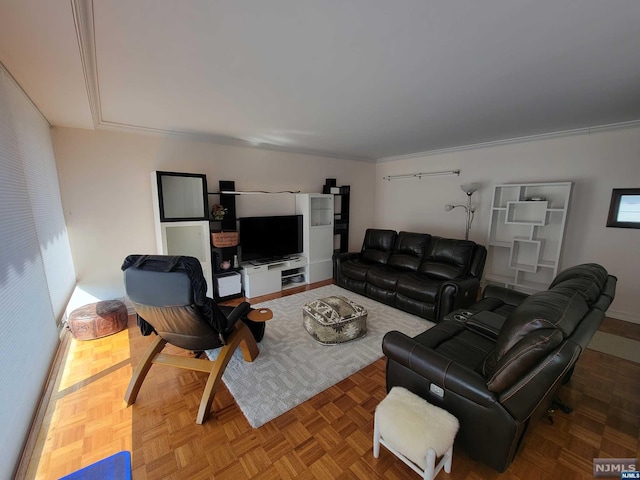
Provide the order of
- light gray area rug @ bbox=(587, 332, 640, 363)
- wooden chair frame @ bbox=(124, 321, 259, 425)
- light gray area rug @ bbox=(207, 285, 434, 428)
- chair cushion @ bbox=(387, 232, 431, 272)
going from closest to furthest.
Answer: wooden chair frame @ bbox=(124, 321, 259, 425), light gray area rug @ bbox=(207, 285, 434, 428), light gray area rug @ bbox=(587, 332, 640, 363), chair cushion @ bbox=(387, 232, 431, 272)

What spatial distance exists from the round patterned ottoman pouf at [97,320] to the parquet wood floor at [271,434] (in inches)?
21.2

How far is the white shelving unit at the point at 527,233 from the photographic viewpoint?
11.8ft

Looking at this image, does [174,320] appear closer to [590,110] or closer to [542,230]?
[590,110]

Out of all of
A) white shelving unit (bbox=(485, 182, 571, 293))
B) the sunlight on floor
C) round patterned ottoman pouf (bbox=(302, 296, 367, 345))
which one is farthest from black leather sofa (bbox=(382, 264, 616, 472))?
white shelving unit (bbox=(485, 182, 571, 293))

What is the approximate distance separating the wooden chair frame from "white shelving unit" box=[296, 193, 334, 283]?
2477mm

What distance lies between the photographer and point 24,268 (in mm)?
1804

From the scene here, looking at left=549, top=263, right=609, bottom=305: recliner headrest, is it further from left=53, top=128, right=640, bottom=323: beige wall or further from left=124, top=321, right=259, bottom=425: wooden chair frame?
left=124, top=321, right=259, bottom=425: wooden chair frame

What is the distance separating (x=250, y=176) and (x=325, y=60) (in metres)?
2.81

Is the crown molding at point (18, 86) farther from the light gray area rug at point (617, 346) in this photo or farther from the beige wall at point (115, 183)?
the light gray area rug at point (617, 346)

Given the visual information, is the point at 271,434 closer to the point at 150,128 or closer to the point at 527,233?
the point at 150,128

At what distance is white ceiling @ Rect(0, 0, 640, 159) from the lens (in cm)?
122

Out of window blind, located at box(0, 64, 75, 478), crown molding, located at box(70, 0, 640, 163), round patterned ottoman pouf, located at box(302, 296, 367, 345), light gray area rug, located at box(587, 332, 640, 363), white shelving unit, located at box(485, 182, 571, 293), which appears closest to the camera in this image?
crown molding, located at box(70, 0, 640, 163)

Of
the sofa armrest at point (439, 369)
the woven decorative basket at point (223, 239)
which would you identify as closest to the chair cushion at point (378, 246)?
the woven decorative basket at point (223, 239)

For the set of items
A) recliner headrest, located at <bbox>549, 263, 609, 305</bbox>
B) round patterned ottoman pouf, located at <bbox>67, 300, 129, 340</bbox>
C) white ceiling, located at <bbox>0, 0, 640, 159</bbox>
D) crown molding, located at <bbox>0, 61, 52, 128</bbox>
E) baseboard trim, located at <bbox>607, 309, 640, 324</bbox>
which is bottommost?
baseboard trim, located at <bbox>607, 309, 640, 324</bbox>
